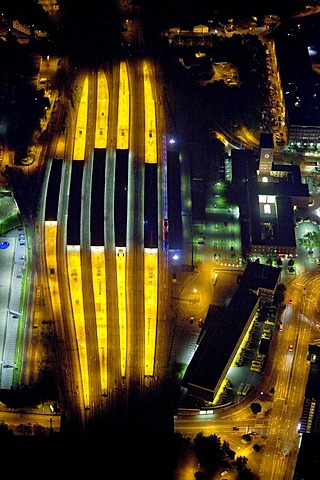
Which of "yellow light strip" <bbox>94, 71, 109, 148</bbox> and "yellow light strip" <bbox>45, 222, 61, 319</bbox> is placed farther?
"yellow light strip" <bbox>94, 71, 109, 148</bbox>

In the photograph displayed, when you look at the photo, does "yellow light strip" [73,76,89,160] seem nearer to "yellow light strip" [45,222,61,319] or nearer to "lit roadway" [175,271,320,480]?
"yellow light strip" [45,222,61,319]

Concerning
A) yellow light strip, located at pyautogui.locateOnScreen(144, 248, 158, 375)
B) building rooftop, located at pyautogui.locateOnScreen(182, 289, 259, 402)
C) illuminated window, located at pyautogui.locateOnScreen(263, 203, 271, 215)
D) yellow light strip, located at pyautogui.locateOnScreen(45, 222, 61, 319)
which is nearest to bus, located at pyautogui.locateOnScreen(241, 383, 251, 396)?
building rooftop, located at pyautogui.locateOnScreen(182, 289, 259, 402)

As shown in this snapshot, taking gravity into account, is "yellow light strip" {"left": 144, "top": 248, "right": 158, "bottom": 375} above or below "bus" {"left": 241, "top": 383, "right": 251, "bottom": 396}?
above

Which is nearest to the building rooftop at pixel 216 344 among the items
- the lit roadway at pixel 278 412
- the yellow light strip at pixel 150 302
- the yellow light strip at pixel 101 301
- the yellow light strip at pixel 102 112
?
the lit roadway at pixel 278 412

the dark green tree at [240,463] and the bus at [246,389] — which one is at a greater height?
the bus at [246,389]

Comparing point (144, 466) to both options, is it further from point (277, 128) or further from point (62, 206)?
point (277, 128)

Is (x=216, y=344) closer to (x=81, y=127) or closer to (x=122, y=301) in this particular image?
(x=122, y=301)

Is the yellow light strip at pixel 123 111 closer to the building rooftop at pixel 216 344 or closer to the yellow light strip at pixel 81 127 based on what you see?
the yellow light strip at pixel 81 127

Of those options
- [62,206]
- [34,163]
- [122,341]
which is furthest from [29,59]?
[122,341]
